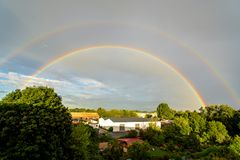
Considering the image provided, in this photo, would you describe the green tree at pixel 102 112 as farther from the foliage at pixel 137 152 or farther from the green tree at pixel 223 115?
the foliage at pixel 137 152

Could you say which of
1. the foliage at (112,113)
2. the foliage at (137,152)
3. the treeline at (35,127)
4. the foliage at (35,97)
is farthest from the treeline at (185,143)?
the foliage at (112,113)

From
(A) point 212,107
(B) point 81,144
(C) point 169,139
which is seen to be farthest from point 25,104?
(A) point 212,107

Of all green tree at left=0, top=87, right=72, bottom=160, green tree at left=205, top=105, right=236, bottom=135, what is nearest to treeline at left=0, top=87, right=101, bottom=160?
green tree at left=0, top=87, right=72, bottom=160

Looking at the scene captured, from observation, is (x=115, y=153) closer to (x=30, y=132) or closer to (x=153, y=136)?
(x=30, y=132)

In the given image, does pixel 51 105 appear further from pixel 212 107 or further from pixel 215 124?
pixel 212 107

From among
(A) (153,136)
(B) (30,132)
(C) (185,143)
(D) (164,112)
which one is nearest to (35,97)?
(B) (30,132)

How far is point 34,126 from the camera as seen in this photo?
13039mm

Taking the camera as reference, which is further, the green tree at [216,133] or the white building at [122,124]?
the white building at [122,124]

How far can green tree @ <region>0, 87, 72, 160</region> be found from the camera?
1268 centimetres

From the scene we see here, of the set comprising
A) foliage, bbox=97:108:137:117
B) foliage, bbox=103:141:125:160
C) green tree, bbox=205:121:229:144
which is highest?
foliage, bbox=97:108:137:117

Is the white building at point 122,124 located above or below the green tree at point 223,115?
below

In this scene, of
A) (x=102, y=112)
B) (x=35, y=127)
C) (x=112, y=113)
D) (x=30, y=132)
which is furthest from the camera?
(x=102, y=112)

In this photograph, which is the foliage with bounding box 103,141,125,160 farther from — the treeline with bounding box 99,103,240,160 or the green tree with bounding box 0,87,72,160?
the green tree with bounding box 0,87,72,160

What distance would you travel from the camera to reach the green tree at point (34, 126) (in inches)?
499
